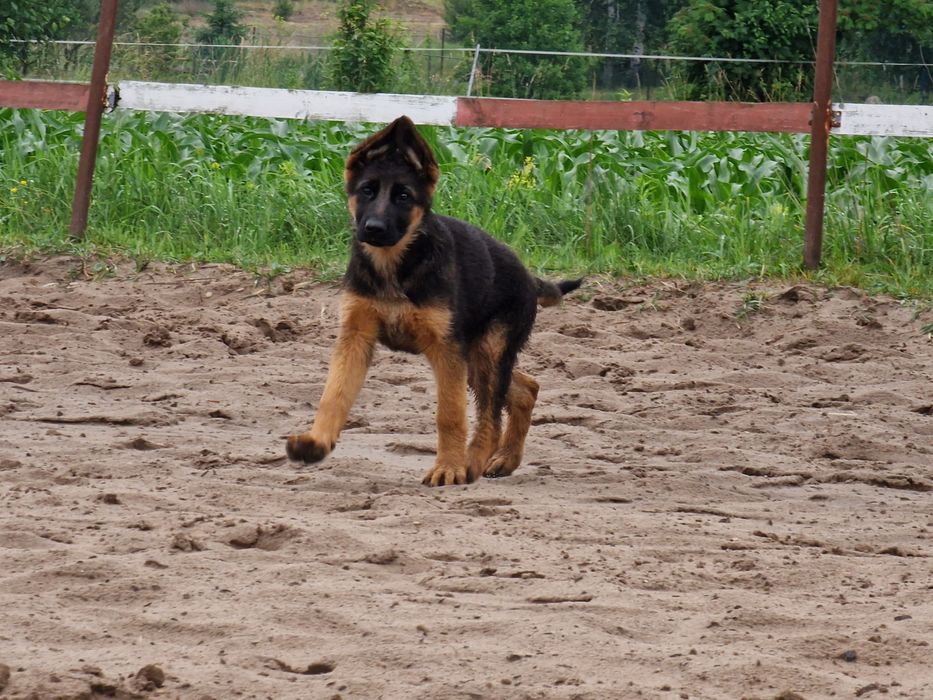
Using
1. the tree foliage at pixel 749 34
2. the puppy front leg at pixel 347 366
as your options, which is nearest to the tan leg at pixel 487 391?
the puppy front leg at pixel 347 366

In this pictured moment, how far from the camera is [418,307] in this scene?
18.8ft

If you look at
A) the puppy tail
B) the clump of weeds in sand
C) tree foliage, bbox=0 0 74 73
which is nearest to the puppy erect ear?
the puppy tail

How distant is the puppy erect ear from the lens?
5852 mm

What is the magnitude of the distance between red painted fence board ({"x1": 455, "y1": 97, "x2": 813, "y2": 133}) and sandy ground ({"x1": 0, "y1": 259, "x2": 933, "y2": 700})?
1651 millimetres

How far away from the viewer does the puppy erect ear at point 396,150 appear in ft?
19.2

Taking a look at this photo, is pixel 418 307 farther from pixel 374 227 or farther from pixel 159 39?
pixel 159 39

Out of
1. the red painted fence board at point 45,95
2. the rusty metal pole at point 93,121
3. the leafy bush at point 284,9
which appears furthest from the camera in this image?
the leafy bush at point 284,9

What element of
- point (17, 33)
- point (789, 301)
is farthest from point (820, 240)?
point (17, 33)

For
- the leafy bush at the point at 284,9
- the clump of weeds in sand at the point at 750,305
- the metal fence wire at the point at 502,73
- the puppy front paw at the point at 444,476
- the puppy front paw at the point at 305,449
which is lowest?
the puppy front paw at the point at 444,476

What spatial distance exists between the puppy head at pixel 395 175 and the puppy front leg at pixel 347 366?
32 centimetres

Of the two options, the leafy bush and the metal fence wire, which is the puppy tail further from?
the leafy bush

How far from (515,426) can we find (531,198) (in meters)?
5.27

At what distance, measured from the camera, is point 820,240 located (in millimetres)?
9852

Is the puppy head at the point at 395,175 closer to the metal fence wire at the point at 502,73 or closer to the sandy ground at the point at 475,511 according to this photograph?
the sandy ground at the point at 475,511
